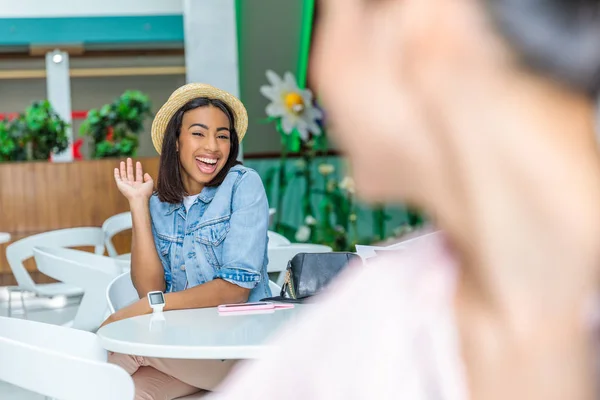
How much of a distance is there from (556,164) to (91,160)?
6.55 metres

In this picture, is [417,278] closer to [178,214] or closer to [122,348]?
[122,348]

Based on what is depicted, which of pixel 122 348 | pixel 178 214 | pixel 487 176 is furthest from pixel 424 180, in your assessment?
pixel 178 214

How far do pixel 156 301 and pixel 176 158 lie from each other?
0.66m

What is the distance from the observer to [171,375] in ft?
7.47

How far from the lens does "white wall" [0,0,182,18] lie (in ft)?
35.6

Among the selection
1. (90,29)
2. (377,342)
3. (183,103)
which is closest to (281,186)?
(183,103)

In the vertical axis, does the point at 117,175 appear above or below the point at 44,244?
above

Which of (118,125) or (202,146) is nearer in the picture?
(202,146)

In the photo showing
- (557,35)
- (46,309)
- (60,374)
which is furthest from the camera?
(46,309)

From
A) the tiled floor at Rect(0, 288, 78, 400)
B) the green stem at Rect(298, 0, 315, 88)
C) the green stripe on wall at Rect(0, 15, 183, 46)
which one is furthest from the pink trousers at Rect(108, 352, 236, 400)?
the green stripe on wall at Rect(0, 15, 183, 46)

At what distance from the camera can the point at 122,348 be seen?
6.14 ft

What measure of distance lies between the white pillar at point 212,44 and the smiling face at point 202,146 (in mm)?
3762

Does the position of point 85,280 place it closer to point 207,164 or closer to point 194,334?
point 207,164

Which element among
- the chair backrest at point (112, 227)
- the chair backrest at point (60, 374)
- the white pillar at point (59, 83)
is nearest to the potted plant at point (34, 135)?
the chair backrest at point (112, 227)
